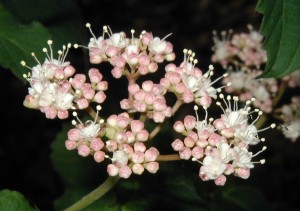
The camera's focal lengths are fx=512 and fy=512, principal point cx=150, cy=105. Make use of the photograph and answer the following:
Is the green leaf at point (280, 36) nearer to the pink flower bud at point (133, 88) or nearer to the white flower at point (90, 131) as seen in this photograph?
the pink flower bud at point (133, 88)

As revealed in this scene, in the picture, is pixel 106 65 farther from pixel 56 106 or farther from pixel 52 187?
pixel 56 106

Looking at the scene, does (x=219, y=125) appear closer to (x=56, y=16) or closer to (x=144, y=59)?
(x=144, y=59)

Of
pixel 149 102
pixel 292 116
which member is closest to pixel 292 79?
pixel 292 116

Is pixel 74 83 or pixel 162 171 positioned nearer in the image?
pixel 74 83

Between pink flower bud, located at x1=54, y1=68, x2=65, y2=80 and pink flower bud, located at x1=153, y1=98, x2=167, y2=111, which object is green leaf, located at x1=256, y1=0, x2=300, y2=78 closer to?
pink flower bud, located at x1=153, y1=98, x2=167, y2=111

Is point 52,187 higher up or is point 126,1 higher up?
point 126,1

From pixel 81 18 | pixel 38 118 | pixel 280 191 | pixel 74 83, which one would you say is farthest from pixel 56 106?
pixel 280 191

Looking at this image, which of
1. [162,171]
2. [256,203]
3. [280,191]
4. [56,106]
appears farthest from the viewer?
[280,191]
